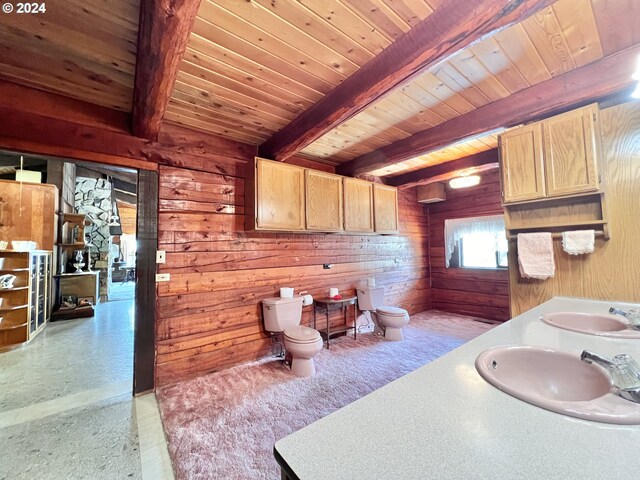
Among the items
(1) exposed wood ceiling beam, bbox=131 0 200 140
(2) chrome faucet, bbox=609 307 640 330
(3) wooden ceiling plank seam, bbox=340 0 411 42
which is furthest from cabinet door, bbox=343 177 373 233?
(2) chrome faucet, bbox=609 307 640 330

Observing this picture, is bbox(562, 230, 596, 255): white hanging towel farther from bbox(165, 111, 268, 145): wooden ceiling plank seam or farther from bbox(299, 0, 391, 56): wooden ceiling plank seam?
bbox(165, 111, 268, 145): wooden ceiling plank seam

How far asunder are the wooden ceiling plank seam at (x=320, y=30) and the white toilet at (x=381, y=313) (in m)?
2.84

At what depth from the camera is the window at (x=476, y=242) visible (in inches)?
171

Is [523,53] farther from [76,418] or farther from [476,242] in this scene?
[76,418]

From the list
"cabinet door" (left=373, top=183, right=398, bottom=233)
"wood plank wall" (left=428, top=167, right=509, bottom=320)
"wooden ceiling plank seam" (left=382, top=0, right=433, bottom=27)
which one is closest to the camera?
"wooden ceiling plank seam" (left=382, top=0, right=433, bottom=27)

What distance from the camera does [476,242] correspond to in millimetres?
4664

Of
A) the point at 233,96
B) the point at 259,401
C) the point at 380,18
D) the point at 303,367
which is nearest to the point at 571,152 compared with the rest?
the point at 380,18

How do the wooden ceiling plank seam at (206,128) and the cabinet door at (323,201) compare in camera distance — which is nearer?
the wooden ceiling plank seam at (206,128)

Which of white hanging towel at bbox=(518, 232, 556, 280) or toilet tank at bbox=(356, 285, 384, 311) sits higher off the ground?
white hanging towel at bbox=(518, 232, 556, 280)

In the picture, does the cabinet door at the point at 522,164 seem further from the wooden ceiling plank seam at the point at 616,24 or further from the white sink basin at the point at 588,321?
the white sink basin at the point at 588,321

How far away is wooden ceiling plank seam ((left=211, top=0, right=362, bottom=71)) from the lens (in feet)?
4.37

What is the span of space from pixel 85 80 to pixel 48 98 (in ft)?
1.46

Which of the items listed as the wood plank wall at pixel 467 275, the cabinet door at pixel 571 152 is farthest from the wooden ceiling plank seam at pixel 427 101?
the wood plank wall at pixel 467 275

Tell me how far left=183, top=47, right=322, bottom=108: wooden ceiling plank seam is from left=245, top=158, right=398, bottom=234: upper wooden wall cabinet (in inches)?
30.1
